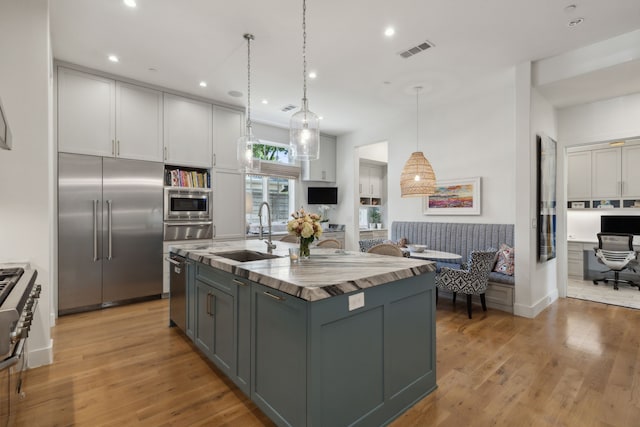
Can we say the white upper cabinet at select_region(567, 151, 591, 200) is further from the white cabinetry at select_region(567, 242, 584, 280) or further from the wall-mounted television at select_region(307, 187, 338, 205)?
the wall-mounted television at select_region(307, 187, 338, 205)

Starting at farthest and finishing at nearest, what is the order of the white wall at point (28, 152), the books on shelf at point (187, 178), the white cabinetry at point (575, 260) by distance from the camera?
1. the white cabinetry at point (575, 260)
2. the books on shelf at point (187, 178)
3. the white wall at point (28, 152)

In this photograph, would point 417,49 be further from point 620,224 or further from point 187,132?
point 620,224

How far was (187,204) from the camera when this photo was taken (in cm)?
484

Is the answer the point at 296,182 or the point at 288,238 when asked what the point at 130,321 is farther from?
the point at 296,182

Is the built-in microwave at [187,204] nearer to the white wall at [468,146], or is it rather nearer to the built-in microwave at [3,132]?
the built-in microwave at [3,132]

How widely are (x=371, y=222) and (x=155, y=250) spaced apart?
17.8 feet

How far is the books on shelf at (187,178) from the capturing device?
472 cm

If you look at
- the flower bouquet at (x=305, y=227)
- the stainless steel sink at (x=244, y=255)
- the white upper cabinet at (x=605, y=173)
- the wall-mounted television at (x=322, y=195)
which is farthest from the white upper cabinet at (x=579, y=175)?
the stainless steel sink at (x=244, y=255)

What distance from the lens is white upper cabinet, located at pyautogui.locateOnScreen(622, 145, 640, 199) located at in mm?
5566

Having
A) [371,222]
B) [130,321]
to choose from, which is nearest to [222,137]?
[130,321]

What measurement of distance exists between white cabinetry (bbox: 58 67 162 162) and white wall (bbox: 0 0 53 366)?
1418 mm

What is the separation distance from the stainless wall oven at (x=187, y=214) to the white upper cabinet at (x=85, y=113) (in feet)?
3.22

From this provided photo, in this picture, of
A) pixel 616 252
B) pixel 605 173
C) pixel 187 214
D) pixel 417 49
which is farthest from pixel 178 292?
pixel 605 173

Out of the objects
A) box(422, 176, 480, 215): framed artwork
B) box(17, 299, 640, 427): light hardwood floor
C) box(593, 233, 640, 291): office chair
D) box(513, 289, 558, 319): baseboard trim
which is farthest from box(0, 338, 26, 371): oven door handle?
box(593, 233, 640, 291): office chair
